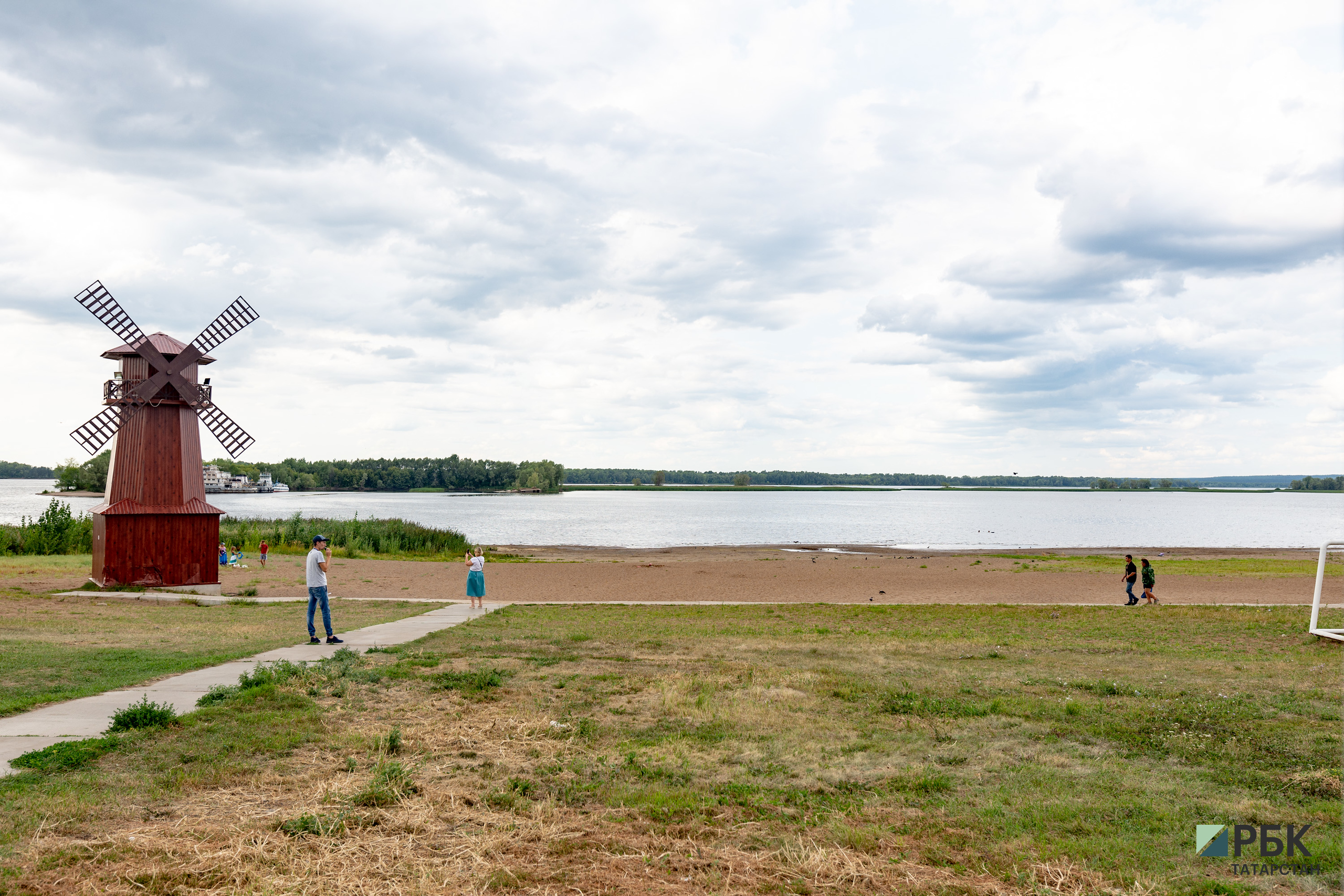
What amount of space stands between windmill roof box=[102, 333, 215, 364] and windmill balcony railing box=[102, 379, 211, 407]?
34.9 inches

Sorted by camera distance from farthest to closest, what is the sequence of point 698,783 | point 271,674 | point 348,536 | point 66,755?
1. point 348,536
2. point 271,674
3. point 66,755
4. point 698,783

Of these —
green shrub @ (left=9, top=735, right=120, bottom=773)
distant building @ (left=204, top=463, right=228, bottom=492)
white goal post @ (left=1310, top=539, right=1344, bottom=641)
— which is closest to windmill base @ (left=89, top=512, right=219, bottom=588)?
green shrub @ (left=9, top=735, right=120, bottom=773)

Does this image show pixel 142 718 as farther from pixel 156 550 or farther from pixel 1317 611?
pixel 156 550

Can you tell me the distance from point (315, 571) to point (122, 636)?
4.02m

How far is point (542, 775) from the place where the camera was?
255 inches

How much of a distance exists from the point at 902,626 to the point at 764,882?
45.0 ft

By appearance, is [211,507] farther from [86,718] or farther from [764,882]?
[764,882]

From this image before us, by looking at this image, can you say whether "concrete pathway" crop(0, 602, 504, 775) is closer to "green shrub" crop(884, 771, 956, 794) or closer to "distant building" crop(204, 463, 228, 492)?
"green shrub" crop(884, 771, 956, 794)

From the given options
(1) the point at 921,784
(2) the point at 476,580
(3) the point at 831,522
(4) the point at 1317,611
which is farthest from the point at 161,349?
(3) the point at 831,522

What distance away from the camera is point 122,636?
47.3ft

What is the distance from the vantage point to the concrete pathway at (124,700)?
7.13m

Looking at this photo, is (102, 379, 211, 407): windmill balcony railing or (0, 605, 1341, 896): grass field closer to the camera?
(0, 605, 1341, 896): grass field

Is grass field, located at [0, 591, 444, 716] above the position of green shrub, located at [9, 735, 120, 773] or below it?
below

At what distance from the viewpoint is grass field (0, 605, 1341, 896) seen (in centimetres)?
473
